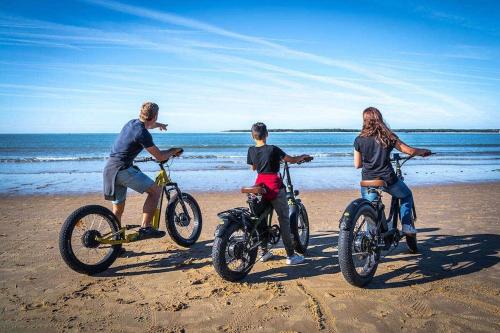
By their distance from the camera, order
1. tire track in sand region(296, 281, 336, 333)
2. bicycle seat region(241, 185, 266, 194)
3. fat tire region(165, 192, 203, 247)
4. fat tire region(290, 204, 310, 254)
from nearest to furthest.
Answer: tire track in sand region(296, 281, 336, 333) < bicycle seat region(241, 185, 266, 194) < fat tire region(290, 204, 310, 254) < fat tire region(165, 192, 203, 247)

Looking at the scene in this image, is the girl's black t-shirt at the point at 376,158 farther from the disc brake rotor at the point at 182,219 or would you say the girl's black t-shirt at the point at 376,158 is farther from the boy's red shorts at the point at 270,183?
the disc brake rotor at the point at 182,219

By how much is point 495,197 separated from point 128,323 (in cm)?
1097

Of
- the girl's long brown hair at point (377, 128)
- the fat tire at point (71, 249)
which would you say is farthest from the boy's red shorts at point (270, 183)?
the fat tire at point (71, 249)

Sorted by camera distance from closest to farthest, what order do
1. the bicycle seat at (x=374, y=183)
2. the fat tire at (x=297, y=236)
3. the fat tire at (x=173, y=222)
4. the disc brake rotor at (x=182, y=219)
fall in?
the bicycle seat at (x=374, y=183) < the fat tire at (x=297, y=236) < the fat tire at (x=173, y=222) < the disc brake rotor at (x=182, y=219)

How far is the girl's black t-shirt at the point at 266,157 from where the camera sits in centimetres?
430

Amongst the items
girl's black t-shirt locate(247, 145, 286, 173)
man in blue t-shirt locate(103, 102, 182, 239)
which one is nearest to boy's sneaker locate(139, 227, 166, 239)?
man in blue t-shirt locate(103, 102, 182, 239)

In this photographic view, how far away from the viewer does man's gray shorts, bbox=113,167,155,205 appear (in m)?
4.72

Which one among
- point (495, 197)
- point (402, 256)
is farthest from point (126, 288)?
point (495, 197)

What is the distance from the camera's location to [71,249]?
4.20 meters

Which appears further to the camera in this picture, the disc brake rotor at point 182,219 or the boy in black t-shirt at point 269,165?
the disc brake rotor at point 182,219

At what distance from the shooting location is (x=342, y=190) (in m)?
11.8

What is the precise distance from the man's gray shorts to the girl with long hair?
2.92 meters

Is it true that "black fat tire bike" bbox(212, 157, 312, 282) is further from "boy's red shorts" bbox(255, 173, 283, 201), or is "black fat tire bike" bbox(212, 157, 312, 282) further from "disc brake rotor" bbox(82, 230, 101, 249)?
"disc brake rotor" bbox(82, 230, 101, 249)

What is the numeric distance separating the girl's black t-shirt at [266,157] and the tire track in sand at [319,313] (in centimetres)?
147
